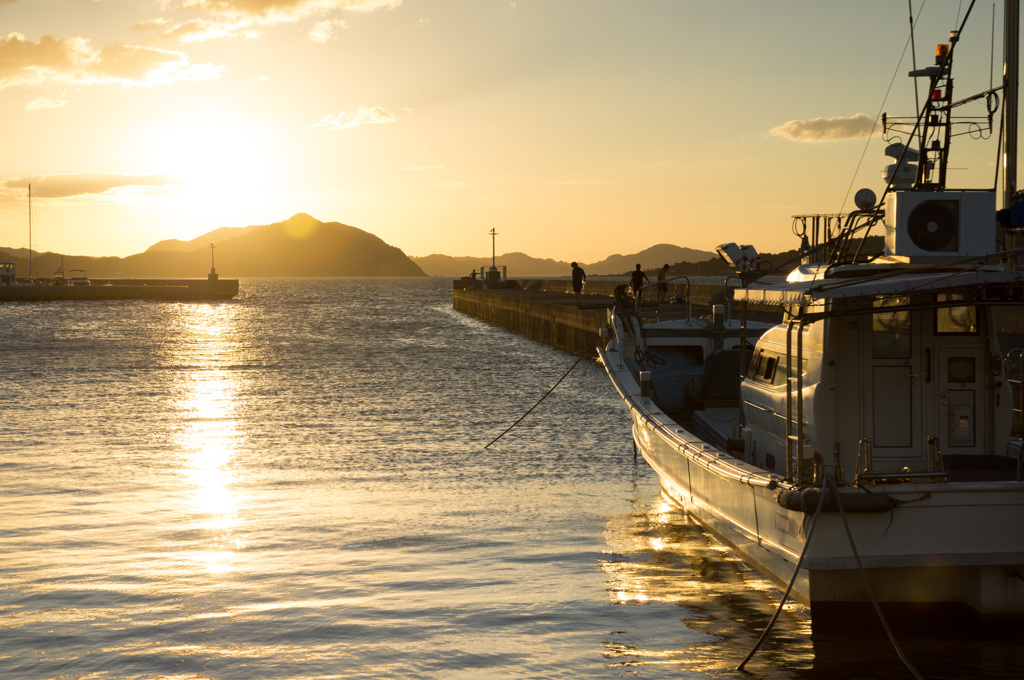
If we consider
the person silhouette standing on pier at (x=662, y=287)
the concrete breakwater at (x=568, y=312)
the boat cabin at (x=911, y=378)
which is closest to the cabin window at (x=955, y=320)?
the boat cabin at (x=911, y=378)

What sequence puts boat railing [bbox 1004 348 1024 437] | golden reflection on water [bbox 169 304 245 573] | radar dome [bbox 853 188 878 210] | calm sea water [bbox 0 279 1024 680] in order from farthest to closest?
golden reflection on water [bbox 169 304 245 573]
radar dome [bbox 853 188 878 210]
boat railing [bbox 1004 348 1024 437]
calm sea water [bbox 0 279 1024 680]

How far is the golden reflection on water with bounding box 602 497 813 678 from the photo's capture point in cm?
824

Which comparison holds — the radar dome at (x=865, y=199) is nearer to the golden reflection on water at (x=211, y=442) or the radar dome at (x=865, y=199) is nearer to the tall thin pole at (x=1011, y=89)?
the tall thin pole at (x=1011, y=89)

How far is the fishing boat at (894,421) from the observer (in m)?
7.52

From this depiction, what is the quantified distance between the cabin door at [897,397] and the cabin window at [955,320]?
20 cm

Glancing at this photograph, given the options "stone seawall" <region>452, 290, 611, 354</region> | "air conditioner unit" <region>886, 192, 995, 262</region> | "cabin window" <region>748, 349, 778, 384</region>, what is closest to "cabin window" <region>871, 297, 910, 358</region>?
"air conditioner unit" <region>886, 192, 995, 262</region>

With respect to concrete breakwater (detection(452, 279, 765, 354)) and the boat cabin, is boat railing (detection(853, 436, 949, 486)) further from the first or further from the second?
concrete breakwater (detection(452, 279, 765, 354))

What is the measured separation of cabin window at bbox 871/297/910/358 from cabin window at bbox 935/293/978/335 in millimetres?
317

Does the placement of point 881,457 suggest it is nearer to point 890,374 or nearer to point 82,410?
point 890,374

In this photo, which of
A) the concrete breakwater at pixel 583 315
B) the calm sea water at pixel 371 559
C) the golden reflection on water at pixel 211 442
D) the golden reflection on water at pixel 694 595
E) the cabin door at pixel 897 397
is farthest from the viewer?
the concrete breakwater at pixel 583 315

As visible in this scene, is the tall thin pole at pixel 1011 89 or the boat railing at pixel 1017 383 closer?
the boat railing at pixel 1017 383

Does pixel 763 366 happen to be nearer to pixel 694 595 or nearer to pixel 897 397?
pixel 897 397

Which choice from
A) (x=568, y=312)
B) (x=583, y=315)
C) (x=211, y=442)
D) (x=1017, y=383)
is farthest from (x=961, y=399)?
(x=568, y=312)

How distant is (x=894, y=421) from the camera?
346 inches
